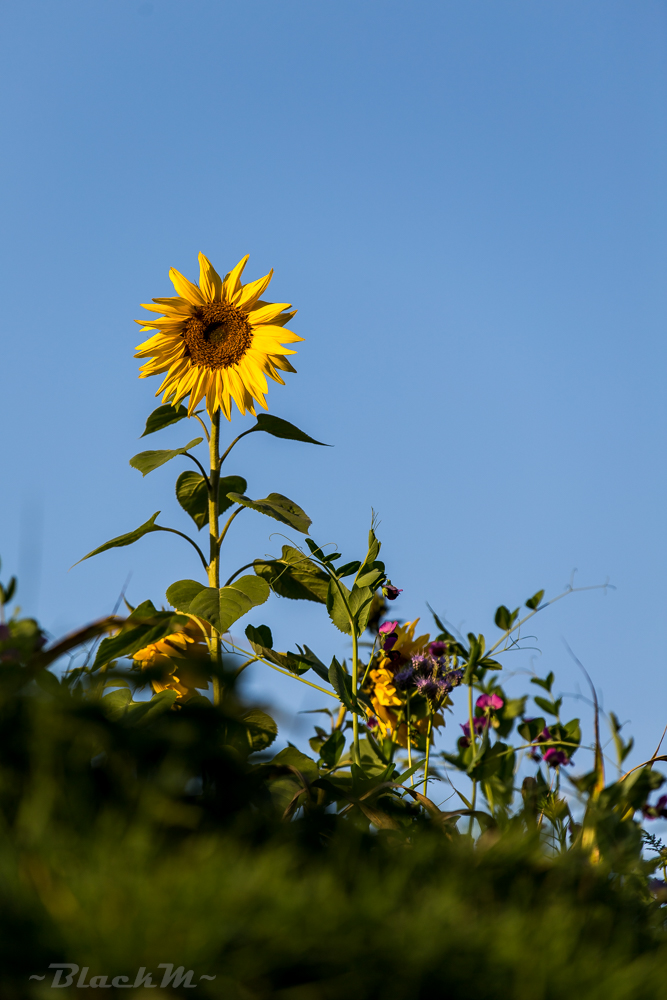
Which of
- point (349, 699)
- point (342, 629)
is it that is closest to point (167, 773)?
point (349, 699)

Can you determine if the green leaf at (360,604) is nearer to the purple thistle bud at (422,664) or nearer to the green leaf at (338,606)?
the green leaf at (338,606)

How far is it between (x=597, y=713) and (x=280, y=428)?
1341 millimetres

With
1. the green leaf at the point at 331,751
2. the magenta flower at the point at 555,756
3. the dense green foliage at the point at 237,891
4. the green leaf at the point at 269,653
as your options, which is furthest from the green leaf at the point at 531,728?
the dense green foliage at the point at 237,891

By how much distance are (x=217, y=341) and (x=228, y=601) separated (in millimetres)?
898

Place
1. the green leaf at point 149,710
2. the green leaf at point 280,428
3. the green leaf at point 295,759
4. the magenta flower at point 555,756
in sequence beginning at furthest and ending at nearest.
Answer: the magenta flower at point 555,756
the green leaf at point 280,428
the green leaf at point 295,759
the green leaf at point 149,710

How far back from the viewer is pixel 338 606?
1798 millimetres

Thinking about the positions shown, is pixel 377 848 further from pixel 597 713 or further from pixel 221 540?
pixel 221 540

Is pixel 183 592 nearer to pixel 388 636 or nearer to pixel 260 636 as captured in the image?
pixel 260 636

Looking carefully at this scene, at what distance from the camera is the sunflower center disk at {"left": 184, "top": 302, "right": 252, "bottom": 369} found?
2271 mm

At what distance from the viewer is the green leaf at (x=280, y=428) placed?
6.74ft

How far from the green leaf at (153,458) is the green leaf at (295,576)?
1.10 ft

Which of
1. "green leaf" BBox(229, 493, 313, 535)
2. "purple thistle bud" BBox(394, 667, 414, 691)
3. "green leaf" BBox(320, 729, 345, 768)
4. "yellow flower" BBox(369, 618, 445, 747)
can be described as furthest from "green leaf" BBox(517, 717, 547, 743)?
"green leaf" BBox(229, 493, 313, 535)

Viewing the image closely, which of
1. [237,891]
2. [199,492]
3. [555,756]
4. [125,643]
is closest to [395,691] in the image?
[555,756]

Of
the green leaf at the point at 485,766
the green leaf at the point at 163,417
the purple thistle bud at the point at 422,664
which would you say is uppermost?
the green leaf at the point at 163,417
